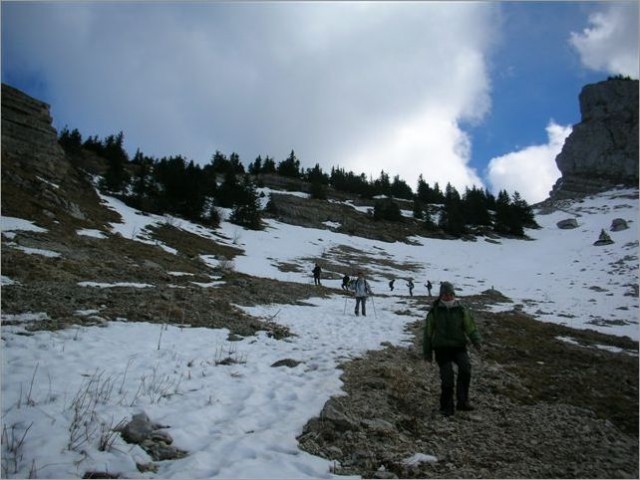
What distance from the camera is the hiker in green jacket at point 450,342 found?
6.70 meters

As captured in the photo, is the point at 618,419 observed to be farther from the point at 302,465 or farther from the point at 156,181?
the point at 156,181

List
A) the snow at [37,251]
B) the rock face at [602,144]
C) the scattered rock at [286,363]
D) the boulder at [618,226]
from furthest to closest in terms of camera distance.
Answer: the rock face at [602,144], the boulder at [618,226], the snow at [37,251], the scattered rock at [286,363]

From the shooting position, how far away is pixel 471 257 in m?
61.3

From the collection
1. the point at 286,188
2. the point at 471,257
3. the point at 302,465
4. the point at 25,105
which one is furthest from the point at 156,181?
the point at 302,465

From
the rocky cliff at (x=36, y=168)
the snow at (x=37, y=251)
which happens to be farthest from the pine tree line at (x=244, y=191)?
the snow at (x=37, y=251)

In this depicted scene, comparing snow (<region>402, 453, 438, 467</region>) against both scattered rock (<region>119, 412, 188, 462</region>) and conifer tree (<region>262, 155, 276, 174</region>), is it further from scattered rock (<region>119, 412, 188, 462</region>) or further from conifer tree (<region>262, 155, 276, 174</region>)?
conifer tree (<region>262, 155, 276, 174</region>)

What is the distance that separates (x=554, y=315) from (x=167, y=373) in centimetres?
2375

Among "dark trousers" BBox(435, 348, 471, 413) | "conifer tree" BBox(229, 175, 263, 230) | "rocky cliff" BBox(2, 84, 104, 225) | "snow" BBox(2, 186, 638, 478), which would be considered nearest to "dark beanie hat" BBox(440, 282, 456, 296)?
"dark trousers" BBox(435, 348, 471, 413)

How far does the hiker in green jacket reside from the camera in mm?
6703

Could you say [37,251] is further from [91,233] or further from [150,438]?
[150,438]

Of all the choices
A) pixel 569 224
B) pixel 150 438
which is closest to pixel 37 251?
pixel 150 438

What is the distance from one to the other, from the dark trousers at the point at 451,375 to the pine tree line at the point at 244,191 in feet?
165

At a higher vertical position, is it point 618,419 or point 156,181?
point 156,181

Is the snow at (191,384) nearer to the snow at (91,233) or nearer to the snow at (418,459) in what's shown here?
the snow at (418,459)
